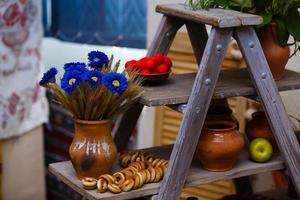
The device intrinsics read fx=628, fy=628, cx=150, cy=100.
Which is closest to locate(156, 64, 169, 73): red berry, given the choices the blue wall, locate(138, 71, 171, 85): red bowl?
locate(138, 71, 171, 85): red bowl

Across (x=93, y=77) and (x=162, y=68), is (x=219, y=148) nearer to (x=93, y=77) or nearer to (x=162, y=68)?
(x=162, y=68)

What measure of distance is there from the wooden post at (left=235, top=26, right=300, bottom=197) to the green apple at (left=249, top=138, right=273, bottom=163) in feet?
0.14

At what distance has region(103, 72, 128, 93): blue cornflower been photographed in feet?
4.56

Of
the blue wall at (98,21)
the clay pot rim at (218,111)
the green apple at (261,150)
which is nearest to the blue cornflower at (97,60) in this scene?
the clay pot rim at (218,111)

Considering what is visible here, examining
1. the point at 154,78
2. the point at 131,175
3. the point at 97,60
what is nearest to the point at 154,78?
the point at 154,78

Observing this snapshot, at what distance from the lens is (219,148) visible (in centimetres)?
152

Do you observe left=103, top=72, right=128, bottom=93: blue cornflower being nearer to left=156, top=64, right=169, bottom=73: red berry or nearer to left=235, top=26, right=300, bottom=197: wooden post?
left=156, top=64, right=169, bottom=73: red berry

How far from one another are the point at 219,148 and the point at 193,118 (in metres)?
0.12

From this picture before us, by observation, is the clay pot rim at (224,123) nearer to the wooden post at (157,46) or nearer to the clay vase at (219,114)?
the clay vase at (219,114)

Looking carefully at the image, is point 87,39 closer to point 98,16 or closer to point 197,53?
point 98,16

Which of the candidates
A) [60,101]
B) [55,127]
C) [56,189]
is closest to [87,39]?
[55,127]

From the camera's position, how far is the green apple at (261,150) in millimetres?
1593

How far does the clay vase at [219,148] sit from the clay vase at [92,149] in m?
0.23

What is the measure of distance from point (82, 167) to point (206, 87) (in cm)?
34
